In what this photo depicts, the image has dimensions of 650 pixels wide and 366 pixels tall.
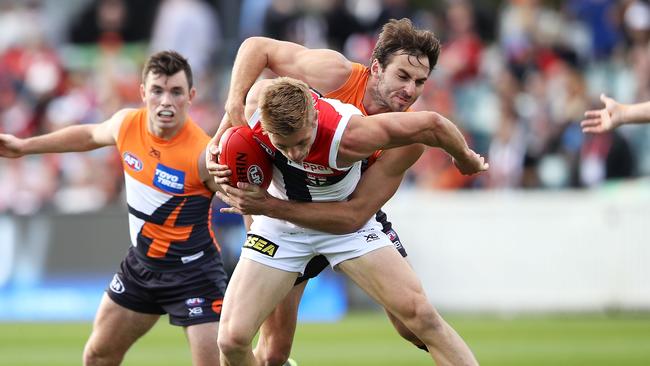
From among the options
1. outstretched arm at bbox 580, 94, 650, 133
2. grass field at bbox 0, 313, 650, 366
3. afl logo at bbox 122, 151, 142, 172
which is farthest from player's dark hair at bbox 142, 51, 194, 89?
grass field at bbox 0, 313, 650, 366

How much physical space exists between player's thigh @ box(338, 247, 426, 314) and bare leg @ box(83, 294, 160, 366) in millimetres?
1627

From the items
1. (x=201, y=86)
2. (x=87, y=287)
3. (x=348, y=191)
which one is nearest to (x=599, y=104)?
(x=201, y=86)

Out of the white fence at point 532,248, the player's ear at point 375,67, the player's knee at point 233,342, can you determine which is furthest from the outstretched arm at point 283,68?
the white fence at point 532,248

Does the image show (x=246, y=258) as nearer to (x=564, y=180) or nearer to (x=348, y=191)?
(x=348, y=191)

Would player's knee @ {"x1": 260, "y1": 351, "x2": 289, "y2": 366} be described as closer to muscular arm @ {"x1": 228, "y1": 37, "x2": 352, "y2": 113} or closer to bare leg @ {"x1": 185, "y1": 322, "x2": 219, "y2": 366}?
bare leg @ {"x1": 185, "y1": 322, "x2": 219, "y2": 366}

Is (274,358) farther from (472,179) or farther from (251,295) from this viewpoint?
(472,179)

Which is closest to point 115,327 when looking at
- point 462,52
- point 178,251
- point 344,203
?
point 178,251

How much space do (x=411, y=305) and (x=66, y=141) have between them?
2.75 meters

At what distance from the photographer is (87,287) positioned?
15.0m

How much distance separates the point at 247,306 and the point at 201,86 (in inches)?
410

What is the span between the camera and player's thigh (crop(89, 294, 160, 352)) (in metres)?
8.24

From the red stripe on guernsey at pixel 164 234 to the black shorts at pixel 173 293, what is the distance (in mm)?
151

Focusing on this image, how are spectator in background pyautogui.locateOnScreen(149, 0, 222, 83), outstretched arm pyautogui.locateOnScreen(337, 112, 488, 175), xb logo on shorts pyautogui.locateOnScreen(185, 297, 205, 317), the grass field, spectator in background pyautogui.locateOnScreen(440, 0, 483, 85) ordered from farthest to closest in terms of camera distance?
spectator in background pyautogui.locateOnScreen(149, 0, 222, 83)
spectator in background pyautogui.locateOnScreen(440, 0, 483, 85)
the grass field
xb logo on shorts pyautogui.locateOnScreen(185, 297, 205, 317)
outstretched arm pyautogui.locateOnScreen(337, 112, 488, 175)

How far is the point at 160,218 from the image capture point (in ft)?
27.3
